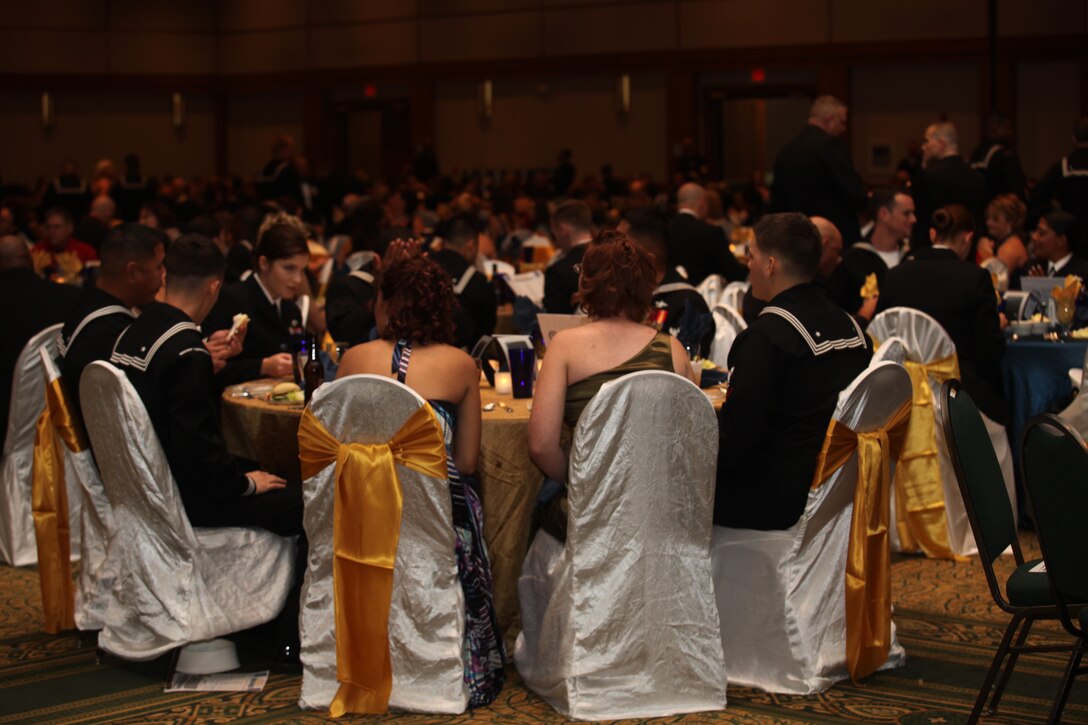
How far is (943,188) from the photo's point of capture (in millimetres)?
8320

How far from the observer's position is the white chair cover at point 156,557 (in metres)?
4.09

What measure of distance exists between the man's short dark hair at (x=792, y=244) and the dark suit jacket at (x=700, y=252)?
3.93 m

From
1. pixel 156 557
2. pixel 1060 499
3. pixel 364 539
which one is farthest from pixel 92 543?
pixel 1060 499

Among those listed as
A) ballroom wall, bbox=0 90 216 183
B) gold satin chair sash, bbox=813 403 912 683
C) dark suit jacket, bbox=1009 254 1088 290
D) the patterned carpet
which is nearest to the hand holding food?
the patterned carpet

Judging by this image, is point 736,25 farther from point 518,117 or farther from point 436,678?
point 436,678

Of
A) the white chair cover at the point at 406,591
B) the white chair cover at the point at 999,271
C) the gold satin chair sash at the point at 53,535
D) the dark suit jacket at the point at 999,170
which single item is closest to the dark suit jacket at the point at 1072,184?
the dark suit jacket at the point at 999,170

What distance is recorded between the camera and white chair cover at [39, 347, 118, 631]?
169 inches

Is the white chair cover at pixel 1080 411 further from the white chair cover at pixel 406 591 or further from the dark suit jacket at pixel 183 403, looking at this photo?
the dark suit jacket at pixel 183 403

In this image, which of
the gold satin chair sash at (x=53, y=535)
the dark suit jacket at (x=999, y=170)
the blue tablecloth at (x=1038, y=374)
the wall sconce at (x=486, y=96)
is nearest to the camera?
the gold satin chair sash at (x=53, y=535)

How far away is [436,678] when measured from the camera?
3889mm

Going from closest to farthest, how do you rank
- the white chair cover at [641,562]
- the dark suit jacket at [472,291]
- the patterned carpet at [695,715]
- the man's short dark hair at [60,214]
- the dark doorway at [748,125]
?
the white chair cover at [641,562] < the patterned carpet at [695,715] < the dark suit jacket at [472,291] < the man's short dark hair at [60,214] < the dark doorway at [748,125]

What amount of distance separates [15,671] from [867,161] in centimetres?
1401

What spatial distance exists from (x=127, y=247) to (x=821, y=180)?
4324 mm

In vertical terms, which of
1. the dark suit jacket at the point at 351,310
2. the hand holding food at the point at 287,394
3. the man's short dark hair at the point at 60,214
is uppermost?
the man's short dark hair at the point at 60,214
